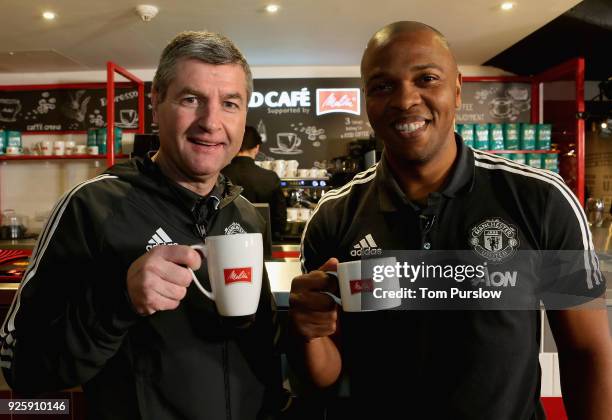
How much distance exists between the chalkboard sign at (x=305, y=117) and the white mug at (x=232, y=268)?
4.37 meters

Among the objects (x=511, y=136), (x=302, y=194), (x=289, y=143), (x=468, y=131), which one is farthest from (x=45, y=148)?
(x=511, y=136)

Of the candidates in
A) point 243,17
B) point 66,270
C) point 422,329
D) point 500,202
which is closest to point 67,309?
point 66,270

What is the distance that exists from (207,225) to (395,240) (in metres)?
0.43

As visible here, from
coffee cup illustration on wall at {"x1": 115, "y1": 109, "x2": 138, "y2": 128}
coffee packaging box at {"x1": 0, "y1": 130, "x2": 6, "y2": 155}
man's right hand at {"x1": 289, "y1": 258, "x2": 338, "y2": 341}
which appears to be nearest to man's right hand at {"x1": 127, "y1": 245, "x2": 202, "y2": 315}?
man's right hand at {"x1": 289, "y1": 258, "x2": 338, "y2": 341}

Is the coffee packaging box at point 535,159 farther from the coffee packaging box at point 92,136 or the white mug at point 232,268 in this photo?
the white mug at point 232,268

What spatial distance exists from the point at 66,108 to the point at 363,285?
5.42 meters

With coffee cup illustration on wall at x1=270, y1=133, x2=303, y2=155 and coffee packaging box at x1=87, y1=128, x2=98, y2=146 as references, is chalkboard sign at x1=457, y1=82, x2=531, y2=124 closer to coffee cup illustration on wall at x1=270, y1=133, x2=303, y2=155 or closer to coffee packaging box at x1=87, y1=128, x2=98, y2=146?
coffee cup illustration on wall at x1=270, y1=133, x2=303, y2=155

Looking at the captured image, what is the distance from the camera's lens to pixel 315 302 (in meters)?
0.94

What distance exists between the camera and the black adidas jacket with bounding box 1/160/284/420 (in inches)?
35.3

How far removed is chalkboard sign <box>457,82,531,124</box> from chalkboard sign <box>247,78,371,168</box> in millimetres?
1209

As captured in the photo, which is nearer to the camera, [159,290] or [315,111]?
[159,290]

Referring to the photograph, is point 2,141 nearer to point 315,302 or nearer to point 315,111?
point 315,111

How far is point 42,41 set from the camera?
4223mm

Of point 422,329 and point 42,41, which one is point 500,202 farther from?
point 42,41
